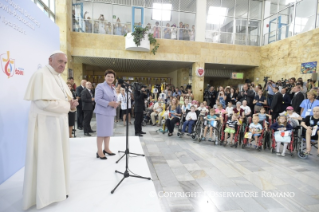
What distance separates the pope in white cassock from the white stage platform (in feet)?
0.54

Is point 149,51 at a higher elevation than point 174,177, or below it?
higher

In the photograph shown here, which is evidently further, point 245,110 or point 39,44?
point 245,110

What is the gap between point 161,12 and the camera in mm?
10336

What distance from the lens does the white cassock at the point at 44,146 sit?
1.57m

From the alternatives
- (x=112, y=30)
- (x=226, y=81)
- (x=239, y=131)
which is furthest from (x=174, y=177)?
(x=226, y=81)

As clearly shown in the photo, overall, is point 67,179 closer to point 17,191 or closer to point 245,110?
point 17,191

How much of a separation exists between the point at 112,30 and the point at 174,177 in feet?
28.6

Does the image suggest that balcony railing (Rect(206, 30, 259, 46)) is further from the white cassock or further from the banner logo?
the white cassock

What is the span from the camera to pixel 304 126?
12.8 ft

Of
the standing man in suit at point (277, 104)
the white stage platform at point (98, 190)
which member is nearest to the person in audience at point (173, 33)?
the standing man in suit at point (277, 104)

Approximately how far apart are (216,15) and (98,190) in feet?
38.2

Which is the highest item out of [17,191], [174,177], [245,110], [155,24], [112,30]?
[155,24]

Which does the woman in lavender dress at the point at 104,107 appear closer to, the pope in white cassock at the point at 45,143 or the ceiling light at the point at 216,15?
the pope in white cassock at the point at 45,143

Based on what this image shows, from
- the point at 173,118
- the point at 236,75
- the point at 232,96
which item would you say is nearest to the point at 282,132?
the point at 173,118
